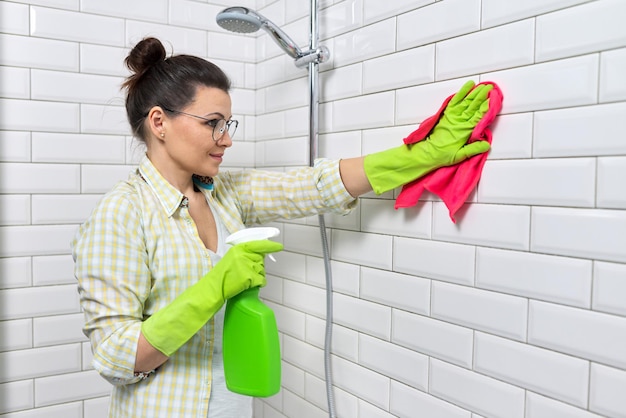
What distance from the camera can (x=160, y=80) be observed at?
1.29m

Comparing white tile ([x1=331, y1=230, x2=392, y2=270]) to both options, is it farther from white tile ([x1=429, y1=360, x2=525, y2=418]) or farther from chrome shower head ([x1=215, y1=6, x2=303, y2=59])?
chrome shower head ([x1=215, y1=6, x2=303, y2=59])

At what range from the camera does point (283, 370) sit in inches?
69.2

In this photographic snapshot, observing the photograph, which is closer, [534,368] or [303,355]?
[534,368]

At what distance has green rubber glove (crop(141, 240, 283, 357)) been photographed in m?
1.10

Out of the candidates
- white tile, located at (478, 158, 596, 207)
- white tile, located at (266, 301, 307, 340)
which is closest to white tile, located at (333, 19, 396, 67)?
white tile, located at (478, 158, 596, 207)

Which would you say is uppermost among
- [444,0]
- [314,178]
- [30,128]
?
[444,0]

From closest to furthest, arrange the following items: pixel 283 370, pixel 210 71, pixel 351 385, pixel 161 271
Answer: pixel 161 271 < pixel 210 71 < pixel 351 385 < pixel 283 370

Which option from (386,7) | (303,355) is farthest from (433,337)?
(386,7)

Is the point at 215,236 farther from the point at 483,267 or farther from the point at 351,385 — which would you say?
the point at 483,267

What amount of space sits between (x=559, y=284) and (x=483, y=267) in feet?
0.53

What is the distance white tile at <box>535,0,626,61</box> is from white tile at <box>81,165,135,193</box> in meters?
1.25

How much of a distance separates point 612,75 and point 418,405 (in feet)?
2.55

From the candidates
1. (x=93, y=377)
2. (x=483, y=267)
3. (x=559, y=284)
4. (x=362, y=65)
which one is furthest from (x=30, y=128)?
Answer: (x=559, y=284)

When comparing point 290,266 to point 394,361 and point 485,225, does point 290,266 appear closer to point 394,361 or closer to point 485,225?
point 394,361
